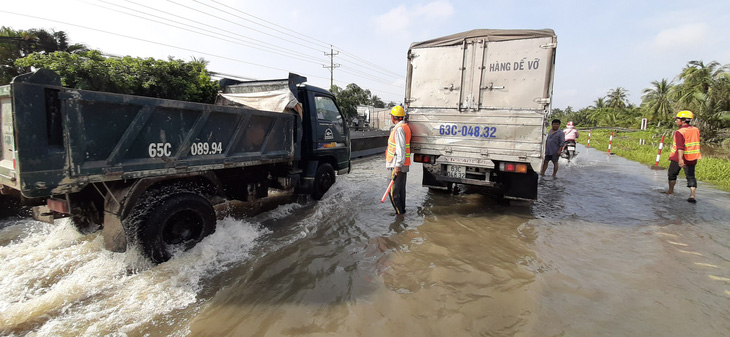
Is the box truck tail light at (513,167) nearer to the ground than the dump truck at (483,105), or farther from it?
nearer to the ground

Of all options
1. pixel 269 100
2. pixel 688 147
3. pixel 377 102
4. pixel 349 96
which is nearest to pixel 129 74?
pixel 269 100

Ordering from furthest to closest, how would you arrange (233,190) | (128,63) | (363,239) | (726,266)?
(128,63) < (233,190) < (363,239) < (726,266)

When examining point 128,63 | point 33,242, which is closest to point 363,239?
point 33,242

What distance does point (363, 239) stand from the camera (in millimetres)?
4297

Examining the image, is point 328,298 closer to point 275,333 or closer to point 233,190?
point 275,333

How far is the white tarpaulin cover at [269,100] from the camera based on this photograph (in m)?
4.95

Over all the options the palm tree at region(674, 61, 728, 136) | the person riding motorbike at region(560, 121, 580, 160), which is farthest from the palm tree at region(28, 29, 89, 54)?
the palm tree at region(674, 61, 728, 136)

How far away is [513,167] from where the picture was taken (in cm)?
514

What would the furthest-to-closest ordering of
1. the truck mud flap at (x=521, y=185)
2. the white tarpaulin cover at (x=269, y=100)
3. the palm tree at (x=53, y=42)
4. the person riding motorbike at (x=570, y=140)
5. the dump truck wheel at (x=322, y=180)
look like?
1. the palm tree at (x=53, y=42)
2. the person riding motorbike at (x=570, y=140)
3. the dump truck wheel at (x=322, y=180)
4. the truck mud flap at (x=521, y=185)
5. the white tarpaulin cover at (x=269, y=100)

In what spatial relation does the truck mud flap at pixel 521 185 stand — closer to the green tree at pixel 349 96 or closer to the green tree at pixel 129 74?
the green tree at pixel 129 74

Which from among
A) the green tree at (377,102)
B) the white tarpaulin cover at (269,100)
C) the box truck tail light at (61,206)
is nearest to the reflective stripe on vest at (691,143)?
the white tarpaulin cover at (269,100)

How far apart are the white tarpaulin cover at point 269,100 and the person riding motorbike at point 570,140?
994 centimetres

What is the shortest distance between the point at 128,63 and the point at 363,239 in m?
11.8

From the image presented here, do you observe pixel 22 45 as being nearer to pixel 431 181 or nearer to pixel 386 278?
pixel 431 181
